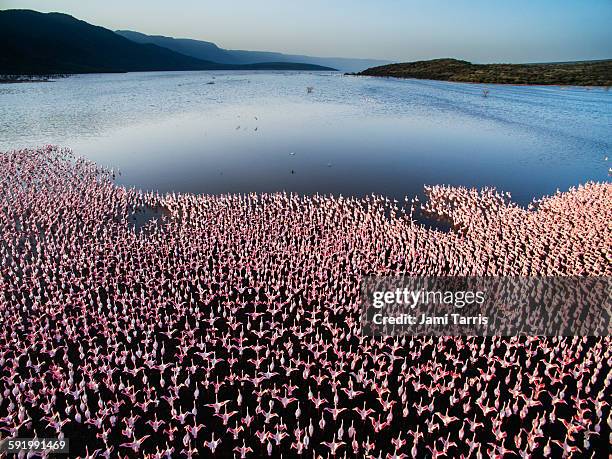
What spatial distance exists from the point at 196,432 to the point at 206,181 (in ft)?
95.5

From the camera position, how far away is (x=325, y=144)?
53812mm

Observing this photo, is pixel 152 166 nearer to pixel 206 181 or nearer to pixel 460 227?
pixel 206 181

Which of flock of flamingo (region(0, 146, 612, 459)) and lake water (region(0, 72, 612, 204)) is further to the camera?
lake water (region(0, 72, 612, 204))

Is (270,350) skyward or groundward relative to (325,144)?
groundward

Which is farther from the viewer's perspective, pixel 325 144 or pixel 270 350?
pixel 325 144

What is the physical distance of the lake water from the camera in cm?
3853

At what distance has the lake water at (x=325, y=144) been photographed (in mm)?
38531

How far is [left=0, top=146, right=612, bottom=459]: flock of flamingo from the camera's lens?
1184 cm

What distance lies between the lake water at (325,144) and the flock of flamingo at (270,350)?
12417 mm

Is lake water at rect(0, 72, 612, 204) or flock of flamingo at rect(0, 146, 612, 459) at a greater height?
lake water at rect(0, 72, 612, 204)

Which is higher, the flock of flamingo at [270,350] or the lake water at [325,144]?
the lake water at [325,144]

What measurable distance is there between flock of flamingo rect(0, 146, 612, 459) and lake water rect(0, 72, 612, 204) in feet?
40.7

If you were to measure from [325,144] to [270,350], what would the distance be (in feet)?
139

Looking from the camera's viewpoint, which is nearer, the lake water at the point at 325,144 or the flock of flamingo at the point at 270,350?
the flock of flamingo at the point at 270,350
